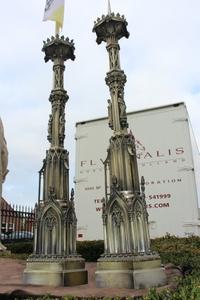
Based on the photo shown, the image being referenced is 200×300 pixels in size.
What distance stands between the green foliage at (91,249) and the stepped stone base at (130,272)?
15.1ft

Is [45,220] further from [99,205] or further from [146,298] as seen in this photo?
[99,205]

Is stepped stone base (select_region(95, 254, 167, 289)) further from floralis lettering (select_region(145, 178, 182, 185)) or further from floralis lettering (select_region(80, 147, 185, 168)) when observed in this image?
floralis lettering (select_region(80, 147, 185, 168))

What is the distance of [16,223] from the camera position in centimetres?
1577

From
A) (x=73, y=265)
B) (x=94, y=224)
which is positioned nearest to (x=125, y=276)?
(x=73, y=265)

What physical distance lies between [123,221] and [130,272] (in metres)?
0.84

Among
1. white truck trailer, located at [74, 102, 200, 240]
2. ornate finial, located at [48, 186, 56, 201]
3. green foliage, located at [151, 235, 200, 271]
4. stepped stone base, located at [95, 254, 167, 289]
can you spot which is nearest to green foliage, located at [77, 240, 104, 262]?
white truck trailer, located at [74, 102, 200, 240]

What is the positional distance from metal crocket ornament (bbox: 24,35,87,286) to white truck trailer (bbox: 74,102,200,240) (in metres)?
4.21

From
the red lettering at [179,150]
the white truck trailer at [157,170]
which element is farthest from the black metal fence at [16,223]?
the red lettering at [179,150]

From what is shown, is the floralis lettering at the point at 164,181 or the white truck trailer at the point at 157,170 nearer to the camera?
the white truck trailer at the point at 157,170

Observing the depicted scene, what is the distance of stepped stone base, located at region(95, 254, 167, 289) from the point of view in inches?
205

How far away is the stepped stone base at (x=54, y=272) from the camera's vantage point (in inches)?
223

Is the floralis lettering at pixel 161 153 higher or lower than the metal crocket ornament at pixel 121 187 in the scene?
higher

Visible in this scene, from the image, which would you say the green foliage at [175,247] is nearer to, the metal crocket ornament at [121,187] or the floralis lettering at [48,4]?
the metal crocket ornament at [121,187]

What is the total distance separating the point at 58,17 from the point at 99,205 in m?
6.07
